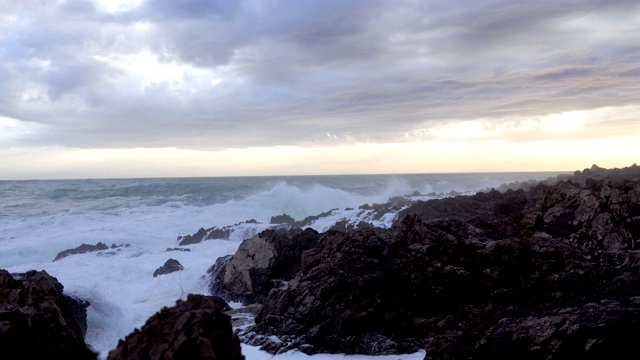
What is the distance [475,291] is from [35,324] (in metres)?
10.7

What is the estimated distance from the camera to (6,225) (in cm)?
5769

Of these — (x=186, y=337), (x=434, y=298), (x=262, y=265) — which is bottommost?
(x=262, y=265)

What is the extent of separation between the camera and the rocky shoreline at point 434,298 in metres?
6.92

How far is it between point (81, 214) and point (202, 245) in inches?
1416

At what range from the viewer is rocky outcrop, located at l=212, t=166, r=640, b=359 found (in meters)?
9.53

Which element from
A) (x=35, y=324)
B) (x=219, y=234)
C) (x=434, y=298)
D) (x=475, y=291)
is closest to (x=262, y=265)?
(x=434, y=298)

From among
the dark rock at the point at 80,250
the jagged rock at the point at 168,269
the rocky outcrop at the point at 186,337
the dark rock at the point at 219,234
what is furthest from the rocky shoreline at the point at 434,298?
the dark rock at the point at 80,250

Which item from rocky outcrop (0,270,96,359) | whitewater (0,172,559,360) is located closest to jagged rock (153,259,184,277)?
whitewater (0,172,559,360)

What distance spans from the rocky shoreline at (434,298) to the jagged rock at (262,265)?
7 centimetres

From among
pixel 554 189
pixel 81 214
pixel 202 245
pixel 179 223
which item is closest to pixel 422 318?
pixel 554 189

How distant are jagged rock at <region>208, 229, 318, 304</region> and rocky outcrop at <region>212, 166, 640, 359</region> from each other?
12.8 feet

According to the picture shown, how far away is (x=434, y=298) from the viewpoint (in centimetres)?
1391

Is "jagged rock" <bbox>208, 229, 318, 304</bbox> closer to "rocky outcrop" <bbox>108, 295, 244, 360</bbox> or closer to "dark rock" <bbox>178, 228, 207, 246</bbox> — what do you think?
"rocky outcrop" <bbox>108, 295, 244, 360</bbox>

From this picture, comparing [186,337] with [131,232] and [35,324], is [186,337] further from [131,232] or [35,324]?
[131,232]
